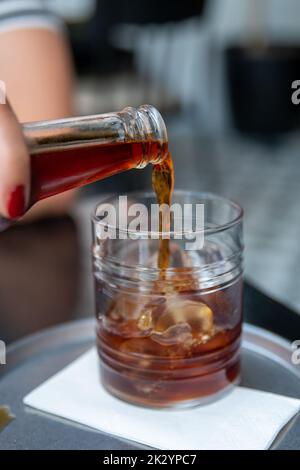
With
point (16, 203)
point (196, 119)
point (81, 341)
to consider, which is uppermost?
point (16, 203)

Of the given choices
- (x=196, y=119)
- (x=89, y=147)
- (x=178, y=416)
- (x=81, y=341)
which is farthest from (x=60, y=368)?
(x=196, y=119)

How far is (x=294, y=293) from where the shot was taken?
2035 millimetres

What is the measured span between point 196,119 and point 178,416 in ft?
11.2

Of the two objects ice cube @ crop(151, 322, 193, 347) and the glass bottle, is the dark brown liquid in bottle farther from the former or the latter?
ice cube @ crop(151, 322, 193, 347)

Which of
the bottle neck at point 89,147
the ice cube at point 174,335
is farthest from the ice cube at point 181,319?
the bottle neck at point 89,147

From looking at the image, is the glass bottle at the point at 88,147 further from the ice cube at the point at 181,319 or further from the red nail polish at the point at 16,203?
the ice cube at the point at 181,319

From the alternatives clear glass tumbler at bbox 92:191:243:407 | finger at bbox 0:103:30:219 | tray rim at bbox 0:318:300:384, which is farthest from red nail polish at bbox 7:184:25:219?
tray rim at bbox 0:318:300:384

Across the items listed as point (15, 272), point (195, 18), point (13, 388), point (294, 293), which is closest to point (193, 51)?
point (195, 18)

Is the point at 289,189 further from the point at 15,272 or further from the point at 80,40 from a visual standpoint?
the point at 15,272

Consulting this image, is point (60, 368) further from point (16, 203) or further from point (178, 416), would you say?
point (16, 203)

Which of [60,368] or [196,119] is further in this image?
[196,119]

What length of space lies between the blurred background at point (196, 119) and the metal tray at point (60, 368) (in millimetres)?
34

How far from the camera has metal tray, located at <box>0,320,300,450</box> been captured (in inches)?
21.9

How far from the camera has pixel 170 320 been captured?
57 cm
